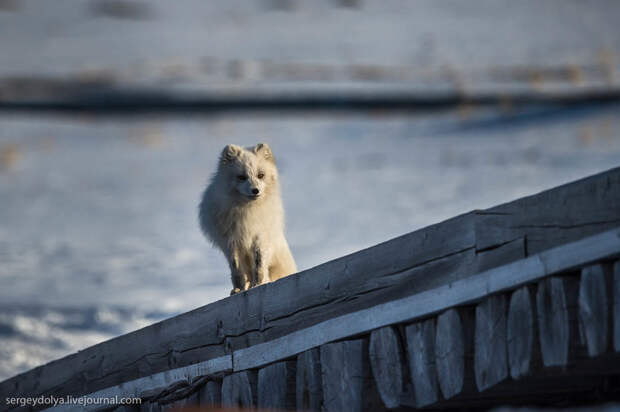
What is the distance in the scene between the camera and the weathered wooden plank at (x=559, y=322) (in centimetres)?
271

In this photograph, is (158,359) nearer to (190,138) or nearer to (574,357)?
(574,357)

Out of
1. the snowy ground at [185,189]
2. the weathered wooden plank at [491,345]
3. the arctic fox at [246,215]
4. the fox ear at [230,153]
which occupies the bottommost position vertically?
the weathered wooden plank at [491,345]

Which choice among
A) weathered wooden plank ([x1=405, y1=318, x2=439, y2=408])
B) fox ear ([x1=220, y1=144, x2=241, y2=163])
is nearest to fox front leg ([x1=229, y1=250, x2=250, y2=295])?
fox ear ([x1=220, y1=144, x2=241, y2=163])

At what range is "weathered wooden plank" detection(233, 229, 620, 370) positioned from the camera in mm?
2641

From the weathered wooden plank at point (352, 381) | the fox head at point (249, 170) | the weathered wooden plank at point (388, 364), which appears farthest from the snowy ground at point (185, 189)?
the weathered wooden plank at point (388, 364)

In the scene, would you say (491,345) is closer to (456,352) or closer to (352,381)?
(456,352)

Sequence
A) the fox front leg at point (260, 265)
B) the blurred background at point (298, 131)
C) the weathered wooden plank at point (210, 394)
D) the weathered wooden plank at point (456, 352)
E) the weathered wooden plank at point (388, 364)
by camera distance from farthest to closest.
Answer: the blurred background at point (298, 131), the fox front leg at point (260, 265), the weathered wooden plank at point (210, 394), the weathered wooden plank at point (388, 364), the weathered wooden plank at point (456, 352)

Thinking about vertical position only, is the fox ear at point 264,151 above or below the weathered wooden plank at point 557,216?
above

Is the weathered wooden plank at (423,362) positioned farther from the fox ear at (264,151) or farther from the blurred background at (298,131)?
the blurred background at (298,131)

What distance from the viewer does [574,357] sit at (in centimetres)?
272

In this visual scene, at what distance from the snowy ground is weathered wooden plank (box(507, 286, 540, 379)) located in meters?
5.14

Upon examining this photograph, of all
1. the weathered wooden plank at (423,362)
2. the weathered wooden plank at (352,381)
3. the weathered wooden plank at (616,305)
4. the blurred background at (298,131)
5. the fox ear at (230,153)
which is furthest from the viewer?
the blurred background at (298,131)

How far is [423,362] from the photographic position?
3.17 m

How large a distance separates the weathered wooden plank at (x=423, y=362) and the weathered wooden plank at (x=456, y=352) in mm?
55
